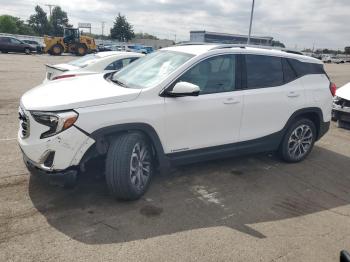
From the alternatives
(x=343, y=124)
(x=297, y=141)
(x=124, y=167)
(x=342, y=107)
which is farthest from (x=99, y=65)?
(x=343, y=124)

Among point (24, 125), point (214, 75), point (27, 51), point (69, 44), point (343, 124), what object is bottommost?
point (343, 124)

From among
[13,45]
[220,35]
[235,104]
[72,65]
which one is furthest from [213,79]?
[13,45]

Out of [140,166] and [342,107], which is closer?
[140,166]

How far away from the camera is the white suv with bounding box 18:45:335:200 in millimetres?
3463

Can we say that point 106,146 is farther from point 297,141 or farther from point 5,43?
point 5,43

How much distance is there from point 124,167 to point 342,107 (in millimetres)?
6048

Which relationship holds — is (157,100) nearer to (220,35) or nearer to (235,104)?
(235,104)

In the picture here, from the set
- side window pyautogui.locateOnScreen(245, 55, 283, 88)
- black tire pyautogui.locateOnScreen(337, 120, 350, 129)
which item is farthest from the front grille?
black tire pyautogui.locateOnScreen(337, 120, 350, 129)

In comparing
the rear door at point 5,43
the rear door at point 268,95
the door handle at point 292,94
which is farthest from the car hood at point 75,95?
the rear door at point 5,43

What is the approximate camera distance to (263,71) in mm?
4910

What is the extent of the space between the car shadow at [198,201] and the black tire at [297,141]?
0.61 ft

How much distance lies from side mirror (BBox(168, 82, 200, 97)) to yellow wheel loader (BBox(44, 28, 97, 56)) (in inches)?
1380

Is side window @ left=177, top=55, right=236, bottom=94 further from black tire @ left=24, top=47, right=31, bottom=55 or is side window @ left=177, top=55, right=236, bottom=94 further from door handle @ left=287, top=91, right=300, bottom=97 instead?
black tire @ left=24, top=47, right=31, bottom=55

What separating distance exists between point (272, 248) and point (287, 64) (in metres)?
3.03
